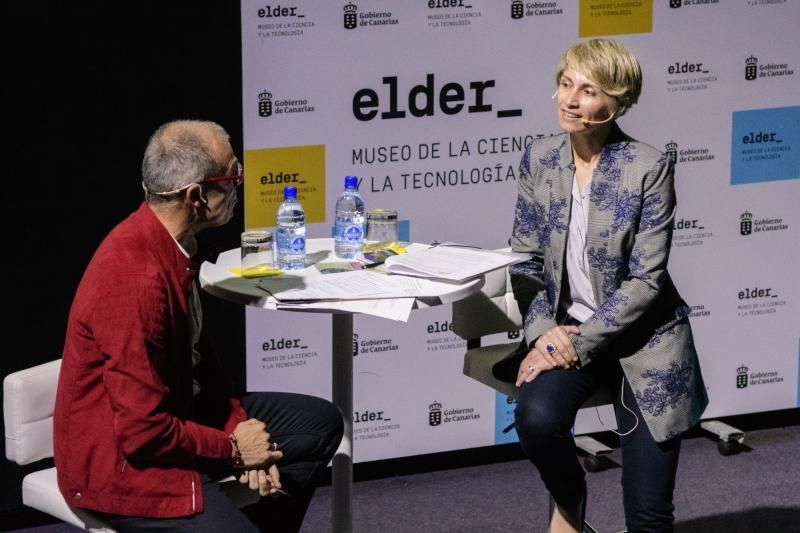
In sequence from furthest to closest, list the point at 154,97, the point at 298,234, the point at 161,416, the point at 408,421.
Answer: the point at 408,421 → the point at 154,97 → the point at 298,234 → the point at 161,416

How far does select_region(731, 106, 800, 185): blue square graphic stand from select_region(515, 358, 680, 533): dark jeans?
1637 mm

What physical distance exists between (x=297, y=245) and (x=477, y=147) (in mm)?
1213

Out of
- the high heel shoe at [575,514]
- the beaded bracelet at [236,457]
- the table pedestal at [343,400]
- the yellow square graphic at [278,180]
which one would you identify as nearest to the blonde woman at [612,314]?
the high heel shoe at [575,514]

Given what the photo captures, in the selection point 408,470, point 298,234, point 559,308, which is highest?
point 298,234

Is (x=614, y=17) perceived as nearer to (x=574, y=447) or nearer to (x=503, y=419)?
(x=503, y=419)

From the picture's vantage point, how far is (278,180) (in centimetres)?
397

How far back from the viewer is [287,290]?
114 inches

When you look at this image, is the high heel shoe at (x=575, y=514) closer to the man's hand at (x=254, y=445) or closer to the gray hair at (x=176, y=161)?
the man's hand at (x=254, y=445)

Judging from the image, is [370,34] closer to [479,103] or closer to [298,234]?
[479,103]

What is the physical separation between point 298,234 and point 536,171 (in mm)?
691

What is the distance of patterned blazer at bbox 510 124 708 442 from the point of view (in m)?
3.09

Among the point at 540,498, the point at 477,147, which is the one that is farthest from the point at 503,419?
the point at 477,147

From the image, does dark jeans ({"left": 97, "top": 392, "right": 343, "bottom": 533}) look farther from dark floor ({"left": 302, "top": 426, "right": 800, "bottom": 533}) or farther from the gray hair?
dark floor ({"left": 302, "top": 426, "right": 800, "bottom": 533})

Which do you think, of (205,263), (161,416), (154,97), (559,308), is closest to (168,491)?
(161,416)
